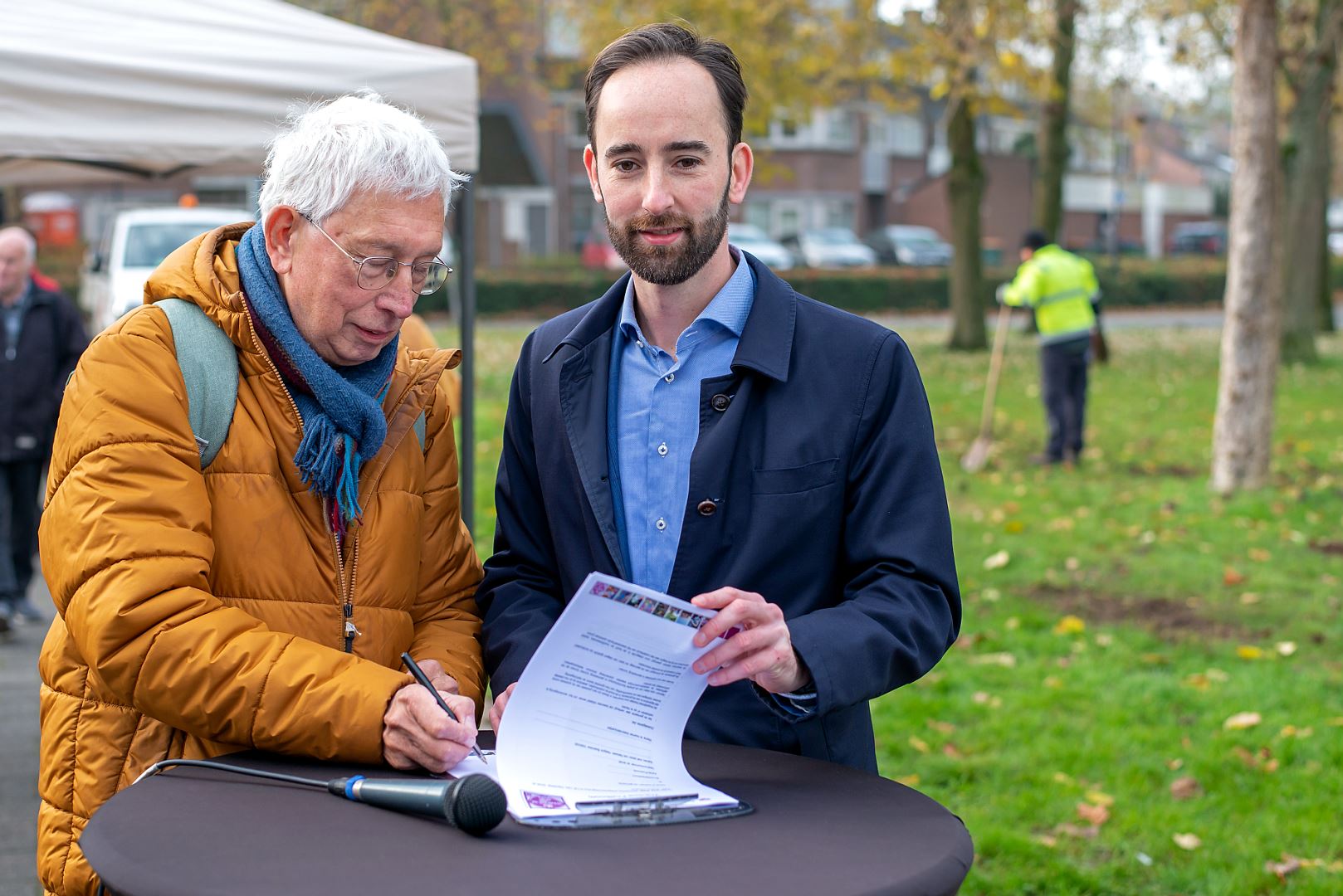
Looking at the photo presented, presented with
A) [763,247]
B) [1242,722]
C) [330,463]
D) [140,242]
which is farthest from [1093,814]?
[763,247]

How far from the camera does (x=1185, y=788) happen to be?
5.01 m

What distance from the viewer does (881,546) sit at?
2.34 metres

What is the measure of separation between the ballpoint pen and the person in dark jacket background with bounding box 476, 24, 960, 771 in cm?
8

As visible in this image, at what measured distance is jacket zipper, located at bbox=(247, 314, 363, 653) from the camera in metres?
2.32

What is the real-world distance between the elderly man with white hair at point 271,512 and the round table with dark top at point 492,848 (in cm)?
14

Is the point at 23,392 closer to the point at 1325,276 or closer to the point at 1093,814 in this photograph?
the point at 1093,814

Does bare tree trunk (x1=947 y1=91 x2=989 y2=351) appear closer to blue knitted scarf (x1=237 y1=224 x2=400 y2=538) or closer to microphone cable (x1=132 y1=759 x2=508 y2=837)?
blue knitted scarf (x1=237 y1=224 x2=400 y2=538)

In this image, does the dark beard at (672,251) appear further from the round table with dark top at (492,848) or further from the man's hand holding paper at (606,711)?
the round table with dark top at (492,848)

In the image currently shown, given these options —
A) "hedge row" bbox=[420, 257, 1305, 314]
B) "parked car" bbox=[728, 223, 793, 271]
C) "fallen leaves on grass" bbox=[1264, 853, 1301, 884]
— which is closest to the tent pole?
→ "fallen leaves on grass" bbox=[1264, 853, 1301, 884]

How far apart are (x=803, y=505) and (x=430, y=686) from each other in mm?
657

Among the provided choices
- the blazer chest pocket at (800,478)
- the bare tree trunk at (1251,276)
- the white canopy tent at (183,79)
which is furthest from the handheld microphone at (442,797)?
the bare tree trunk at (1251,276)

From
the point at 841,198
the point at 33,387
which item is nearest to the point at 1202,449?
the point at 33,387

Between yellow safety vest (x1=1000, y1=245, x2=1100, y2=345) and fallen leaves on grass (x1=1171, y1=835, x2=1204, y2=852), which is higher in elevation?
yellow safety vest (x1=1000, y1=245, x2=1100, y2=345)

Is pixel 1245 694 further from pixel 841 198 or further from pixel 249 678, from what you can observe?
pixel 841 198
